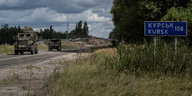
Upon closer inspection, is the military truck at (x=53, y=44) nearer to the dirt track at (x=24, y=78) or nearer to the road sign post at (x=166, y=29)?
the dirt track at (x=24, y=78)

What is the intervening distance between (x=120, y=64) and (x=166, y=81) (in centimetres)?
213

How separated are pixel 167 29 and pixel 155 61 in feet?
7.99

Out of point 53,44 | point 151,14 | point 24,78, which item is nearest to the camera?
point 24,78

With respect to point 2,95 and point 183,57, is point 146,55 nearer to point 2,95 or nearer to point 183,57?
point 183,57

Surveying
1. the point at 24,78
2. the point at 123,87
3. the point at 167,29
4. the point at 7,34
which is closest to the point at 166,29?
the point at 167,29

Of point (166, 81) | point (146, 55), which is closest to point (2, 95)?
point (166, 81)

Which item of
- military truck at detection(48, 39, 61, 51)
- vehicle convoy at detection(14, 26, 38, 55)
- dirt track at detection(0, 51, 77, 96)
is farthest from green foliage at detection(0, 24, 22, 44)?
dirt track at detection(0, 51, 77, 96)

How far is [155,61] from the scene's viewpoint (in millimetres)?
9766

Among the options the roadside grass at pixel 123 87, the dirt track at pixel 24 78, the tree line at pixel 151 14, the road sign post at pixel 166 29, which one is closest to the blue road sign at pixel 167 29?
the road sign post at pixel 166 29

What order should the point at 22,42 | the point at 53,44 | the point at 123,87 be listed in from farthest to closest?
the point at 53,44 → the point at 22,42 → the point at 123,87

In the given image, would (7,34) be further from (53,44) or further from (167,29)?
(167,29)

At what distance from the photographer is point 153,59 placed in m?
9.79

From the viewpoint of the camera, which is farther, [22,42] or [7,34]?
[7,34]

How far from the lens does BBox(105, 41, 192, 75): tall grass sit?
31.4 ft
